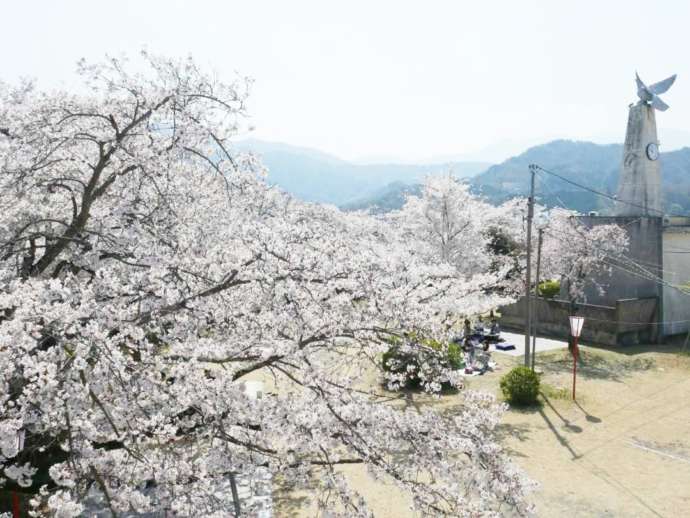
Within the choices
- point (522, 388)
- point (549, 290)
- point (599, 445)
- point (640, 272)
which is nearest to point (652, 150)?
point (640, 272)

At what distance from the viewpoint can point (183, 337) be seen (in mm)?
5047

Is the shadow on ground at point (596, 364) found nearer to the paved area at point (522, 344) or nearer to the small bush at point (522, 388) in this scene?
the paved area at point (522, 344)

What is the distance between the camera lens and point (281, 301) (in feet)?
15.5

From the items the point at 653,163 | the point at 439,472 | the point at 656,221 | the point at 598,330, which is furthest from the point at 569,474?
the point at 653,163

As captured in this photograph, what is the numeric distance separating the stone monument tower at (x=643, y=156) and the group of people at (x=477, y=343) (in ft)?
31.5

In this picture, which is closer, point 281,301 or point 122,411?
point 122,411

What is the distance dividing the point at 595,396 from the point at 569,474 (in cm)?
590

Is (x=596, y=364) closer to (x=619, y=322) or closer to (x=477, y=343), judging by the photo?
(x=619, y=322)

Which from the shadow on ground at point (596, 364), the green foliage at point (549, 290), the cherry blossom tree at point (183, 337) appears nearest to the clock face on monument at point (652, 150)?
the green foliage at point (549, 290)

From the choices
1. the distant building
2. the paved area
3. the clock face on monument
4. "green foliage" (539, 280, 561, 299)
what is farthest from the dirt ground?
"green foliage" (539, 280, 561, 299)

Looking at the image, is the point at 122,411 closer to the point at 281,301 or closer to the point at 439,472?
the point at 281,301

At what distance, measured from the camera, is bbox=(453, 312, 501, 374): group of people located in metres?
18.5

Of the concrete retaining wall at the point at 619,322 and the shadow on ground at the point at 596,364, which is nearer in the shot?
the shadow on ground at the point at 596,364

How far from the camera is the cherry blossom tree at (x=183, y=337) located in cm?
403
